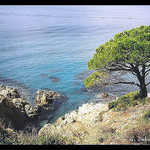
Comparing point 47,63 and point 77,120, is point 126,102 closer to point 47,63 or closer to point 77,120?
point 77,120

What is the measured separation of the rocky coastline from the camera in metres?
18.1

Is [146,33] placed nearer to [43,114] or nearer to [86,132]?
[86,132]

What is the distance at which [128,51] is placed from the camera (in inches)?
609

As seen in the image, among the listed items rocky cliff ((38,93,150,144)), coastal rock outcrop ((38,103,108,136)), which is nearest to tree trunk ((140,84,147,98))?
rocky cliff ((38,93,150,144))

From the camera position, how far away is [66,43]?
61.0 m

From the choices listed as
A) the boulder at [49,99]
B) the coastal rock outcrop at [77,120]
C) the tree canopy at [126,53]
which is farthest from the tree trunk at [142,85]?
the boulder at [49,99]

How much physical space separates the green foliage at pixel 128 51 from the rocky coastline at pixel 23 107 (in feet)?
30.7

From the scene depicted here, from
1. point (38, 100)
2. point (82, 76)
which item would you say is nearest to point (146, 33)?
point (38, 100)

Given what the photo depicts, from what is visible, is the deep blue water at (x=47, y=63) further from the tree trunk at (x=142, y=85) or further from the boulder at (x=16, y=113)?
the tree trunk at (x=142, y=85)

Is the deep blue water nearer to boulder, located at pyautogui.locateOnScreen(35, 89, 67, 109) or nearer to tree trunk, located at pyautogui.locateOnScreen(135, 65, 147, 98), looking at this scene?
boulder, located at pyautogui.locateOnScreen(35, 89, 67, 109)

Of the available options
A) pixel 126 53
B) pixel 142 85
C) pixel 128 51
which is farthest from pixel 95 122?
pixel 128 51

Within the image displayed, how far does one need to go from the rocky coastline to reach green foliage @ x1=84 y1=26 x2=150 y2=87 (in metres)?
9.36

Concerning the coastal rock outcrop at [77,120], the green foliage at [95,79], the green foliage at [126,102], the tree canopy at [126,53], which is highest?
the tree canopy at [126,53]

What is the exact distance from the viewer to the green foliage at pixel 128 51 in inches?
575
